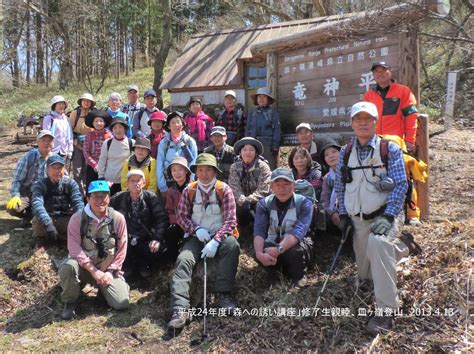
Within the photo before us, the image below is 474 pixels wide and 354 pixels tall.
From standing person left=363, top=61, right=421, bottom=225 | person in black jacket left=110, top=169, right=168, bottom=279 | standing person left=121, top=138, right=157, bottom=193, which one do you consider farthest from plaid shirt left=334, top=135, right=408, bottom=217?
standing person left=121, top=138, right=157, bottom=193

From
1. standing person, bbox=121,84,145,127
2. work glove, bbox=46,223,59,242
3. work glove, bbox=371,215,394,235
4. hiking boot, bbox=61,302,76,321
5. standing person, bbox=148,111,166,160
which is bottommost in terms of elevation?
hiking boot, bbox=61,302,76,321

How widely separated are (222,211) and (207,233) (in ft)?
1.10

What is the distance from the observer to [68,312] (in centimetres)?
486

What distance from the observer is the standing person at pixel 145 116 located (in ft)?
25.5

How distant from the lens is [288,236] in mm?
4695

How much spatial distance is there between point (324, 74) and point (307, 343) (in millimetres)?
4346

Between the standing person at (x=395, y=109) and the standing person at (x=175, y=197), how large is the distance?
2.65 meters

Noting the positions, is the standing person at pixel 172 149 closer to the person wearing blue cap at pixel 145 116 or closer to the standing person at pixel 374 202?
the person wearing blue cap at pixel 145 116

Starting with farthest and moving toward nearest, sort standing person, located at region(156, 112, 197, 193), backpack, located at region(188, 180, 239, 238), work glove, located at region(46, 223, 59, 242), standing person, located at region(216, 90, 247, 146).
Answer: standing person, located at region(216, 90, 247, 146) < standing person, located at region(156, 112, 197, 193) < work glove, located at region(46, 223, 59, 242) < backpack, located at region(188, 180, 239, 238)

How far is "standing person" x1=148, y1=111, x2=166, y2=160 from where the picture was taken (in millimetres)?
6926

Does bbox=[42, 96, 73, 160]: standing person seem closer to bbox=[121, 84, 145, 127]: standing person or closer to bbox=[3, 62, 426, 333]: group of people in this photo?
bbox=[3, 62, 426, 333]: group of people

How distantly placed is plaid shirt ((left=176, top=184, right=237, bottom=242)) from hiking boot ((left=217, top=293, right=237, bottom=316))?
0.65 meters

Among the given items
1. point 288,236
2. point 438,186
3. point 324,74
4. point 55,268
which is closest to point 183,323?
point 288,236

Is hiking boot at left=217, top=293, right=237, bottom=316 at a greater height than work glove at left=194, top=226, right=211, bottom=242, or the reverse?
work glove at left=194, top=226, right=211, bottom=242
